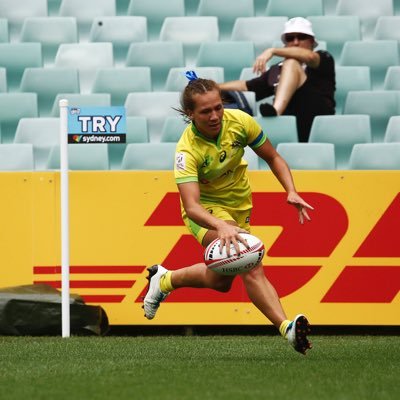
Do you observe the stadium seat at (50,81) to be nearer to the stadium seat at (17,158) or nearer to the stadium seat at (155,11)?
the stadium seat at (17,158)

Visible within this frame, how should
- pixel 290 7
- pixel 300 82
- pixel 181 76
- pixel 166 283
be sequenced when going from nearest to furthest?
pixel 166 283
pixel 300 82
pixel 181 76
pixel 290 7

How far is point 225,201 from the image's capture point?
23.5ft

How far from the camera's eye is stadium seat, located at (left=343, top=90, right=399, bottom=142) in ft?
33.3

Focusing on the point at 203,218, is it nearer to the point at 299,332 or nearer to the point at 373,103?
the point at 299,332

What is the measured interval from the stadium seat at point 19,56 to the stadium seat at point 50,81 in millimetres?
336

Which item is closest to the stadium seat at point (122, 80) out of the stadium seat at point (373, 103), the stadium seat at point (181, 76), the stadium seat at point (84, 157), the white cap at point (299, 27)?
the stadium seat at point (181, 76)

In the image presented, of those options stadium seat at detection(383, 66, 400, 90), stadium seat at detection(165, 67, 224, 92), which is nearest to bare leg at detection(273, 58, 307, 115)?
stadium seat at detection(165, 67, 224, 92)

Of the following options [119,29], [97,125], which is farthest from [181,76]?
[97,125]

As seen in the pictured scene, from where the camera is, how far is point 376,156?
935cm

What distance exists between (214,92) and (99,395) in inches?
86.4

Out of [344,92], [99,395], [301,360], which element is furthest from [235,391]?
[344,92]

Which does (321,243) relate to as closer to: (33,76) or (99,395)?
(33,76)

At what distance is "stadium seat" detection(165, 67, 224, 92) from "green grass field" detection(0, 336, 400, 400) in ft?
8.97

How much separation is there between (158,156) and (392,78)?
237cm
